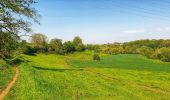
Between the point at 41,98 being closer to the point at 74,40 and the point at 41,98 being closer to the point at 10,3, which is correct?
the point at 10,3

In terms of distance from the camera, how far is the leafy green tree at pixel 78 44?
541 feet

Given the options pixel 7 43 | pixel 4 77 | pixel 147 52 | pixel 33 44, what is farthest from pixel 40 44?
pixel 4 77

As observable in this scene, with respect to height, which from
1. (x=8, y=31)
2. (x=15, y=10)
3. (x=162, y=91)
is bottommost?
(x=162, y=91)

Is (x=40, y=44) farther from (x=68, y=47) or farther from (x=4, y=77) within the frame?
(x=4, y=77)

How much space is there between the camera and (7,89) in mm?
31750

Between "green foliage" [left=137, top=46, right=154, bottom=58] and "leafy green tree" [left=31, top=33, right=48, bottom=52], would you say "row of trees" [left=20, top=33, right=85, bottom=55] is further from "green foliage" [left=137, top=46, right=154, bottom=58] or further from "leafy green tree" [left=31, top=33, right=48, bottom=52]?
"green foliage" [left=137, top=46, right=154, bottom=58]

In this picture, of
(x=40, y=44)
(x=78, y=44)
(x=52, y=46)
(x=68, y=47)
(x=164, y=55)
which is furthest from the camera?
(x=78, y=44)

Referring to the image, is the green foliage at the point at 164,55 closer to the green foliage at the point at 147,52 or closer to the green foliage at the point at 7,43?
the green foliage at the point at 147,52

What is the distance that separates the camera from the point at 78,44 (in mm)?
167500

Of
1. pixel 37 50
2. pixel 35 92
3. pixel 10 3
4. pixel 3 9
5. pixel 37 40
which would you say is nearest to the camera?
pixel 35 92

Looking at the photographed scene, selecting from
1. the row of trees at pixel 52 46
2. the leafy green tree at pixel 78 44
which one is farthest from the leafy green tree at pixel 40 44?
the leafy green tree at pixel 78 44

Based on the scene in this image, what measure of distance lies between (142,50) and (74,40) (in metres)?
39.4

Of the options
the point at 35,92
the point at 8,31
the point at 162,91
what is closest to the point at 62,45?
the point at 8,31

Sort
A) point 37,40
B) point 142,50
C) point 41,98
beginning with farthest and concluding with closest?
point 142,50
point 37,40
point 41,98
